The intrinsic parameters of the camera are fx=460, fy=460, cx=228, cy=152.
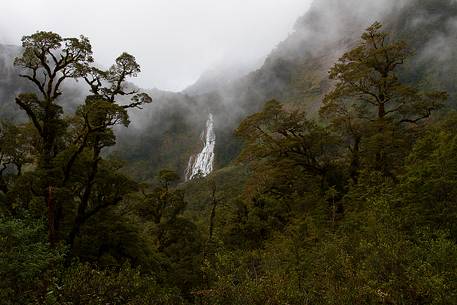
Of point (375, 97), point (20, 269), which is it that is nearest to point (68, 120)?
point (20, 269)

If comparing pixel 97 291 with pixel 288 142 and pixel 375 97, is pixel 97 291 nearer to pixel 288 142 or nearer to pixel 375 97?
pixel 288 142

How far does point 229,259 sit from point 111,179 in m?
12.6

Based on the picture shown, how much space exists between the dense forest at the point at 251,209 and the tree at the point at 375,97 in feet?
0.39

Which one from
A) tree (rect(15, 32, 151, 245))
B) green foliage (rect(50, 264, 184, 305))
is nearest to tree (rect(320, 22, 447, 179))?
tree (rect(15, 32, 151, 245))

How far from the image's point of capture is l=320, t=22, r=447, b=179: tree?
109ft

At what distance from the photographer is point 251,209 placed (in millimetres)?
47094

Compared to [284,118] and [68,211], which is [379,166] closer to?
[284,118]

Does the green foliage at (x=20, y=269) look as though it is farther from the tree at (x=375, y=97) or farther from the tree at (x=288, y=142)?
the tree at (x=375, y=97)

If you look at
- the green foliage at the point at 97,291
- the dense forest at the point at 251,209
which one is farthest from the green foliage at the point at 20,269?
the green foliage at the point at 97,291

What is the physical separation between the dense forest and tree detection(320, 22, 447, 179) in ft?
0.39

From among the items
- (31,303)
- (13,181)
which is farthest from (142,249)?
(31,303)

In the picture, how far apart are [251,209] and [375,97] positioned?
18.4 m

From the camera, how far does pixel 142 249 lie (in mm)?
30438

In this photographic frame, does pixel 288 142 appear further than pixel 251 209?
No
